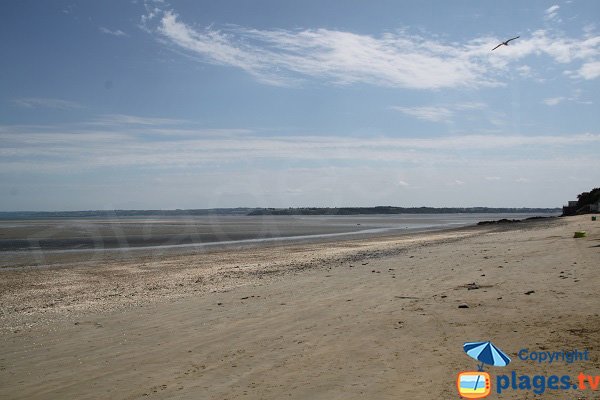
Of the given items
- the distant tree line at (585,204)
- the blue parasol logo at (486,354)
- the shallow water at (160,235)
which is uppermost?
the distant tree line at (585,204)

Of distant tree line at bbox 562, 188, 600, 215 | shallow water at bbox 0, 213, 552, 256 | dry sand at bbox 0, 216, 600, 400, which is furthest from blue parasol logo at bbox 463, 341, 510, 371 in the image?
distant tree line at bbox 562, 188, 600, 215

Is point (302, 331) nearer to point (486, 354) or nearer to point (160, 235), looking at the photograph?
point (486, 354)

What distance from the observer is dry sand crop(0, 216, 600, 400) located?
5.56m

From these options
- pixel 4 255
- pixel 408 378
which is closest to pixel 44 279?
pixel 4 255

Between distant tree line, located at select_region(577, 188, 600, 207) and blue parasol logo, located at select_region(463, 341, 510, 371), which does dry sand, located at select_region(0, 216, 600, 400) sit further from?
distant tree line, located at select_region(577, 188, 600, 207)

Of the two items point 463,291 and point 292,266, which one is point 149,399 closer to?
point 463,291

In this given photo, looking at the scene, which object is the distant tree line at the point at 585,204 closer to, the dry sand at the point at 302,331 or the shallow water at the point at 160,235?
the shallow water at the point at 160,235

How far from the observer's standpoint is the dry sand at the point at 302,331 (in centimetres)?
556

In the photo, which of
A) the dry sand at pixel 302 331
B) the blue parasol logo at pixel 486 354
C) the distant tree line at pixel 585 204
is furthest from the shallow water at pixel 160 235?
the blue parasol logo at pixel 486 354

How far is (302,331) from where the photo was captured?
7.70 metres

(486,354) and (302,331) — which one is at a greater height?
(486,354)

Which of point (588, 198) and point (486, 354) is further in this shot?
point (588, 198)

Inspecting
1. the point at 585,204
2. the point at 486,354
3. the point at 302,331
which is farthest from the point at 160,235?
the point at 585,204

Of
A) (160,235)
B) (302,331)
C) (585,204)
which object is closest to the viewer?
(302,331)
